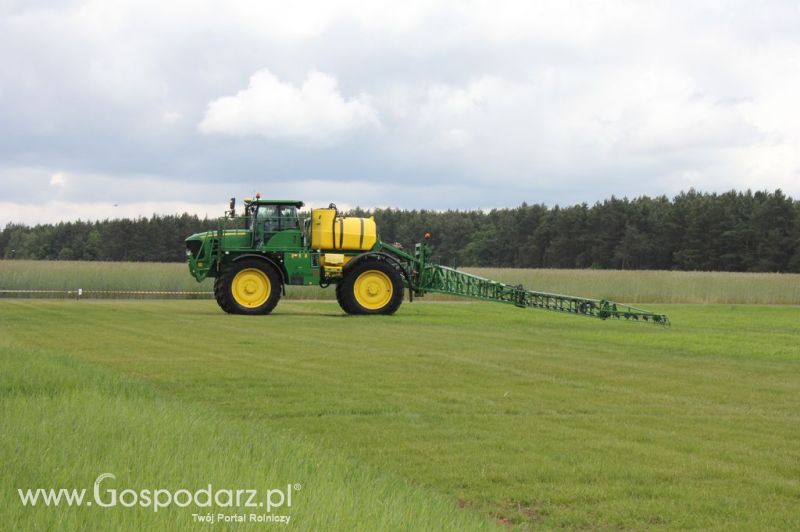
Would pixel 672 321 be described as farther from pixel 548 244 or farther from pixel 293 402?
pixel 548 244

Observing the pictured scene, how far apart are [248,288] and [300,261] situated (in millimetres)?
1573

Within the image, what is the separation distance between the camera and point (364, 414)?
1093 cm

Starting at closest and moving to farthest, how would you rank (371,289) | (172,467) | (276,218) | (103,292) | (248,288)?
(172,467), (248,288), (371,289), (276,218), (103,292)

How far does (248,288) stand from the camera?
27922 millimetres

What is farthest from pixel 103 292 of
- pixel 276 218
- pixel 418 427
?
pixel 418 427

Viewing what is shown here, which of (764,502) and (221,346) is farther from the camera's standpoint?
(221,346)

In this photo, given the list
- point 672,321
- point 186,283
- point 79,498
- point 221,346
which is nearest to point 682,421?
point 79,498

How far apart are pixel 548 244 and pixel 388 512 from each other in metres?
86.1

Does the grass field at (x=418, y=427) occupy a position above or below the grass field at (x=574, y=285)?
below

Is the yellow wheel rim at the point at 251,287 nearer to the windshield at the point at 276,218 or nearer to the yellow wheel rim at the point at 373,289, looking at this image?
the windshield at the point at 276,218

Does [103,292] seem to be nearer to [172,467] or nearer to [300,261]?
[300,261]

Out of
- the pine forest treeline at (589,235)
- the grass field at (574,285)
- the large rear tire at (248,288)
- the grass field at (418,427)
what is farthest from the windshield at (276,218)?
the pine forest treeline at (589,235)

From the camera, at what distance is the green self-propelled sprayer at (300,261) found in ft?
91.8

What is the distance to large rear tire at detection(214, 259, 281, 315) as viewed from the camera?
27703 mm
